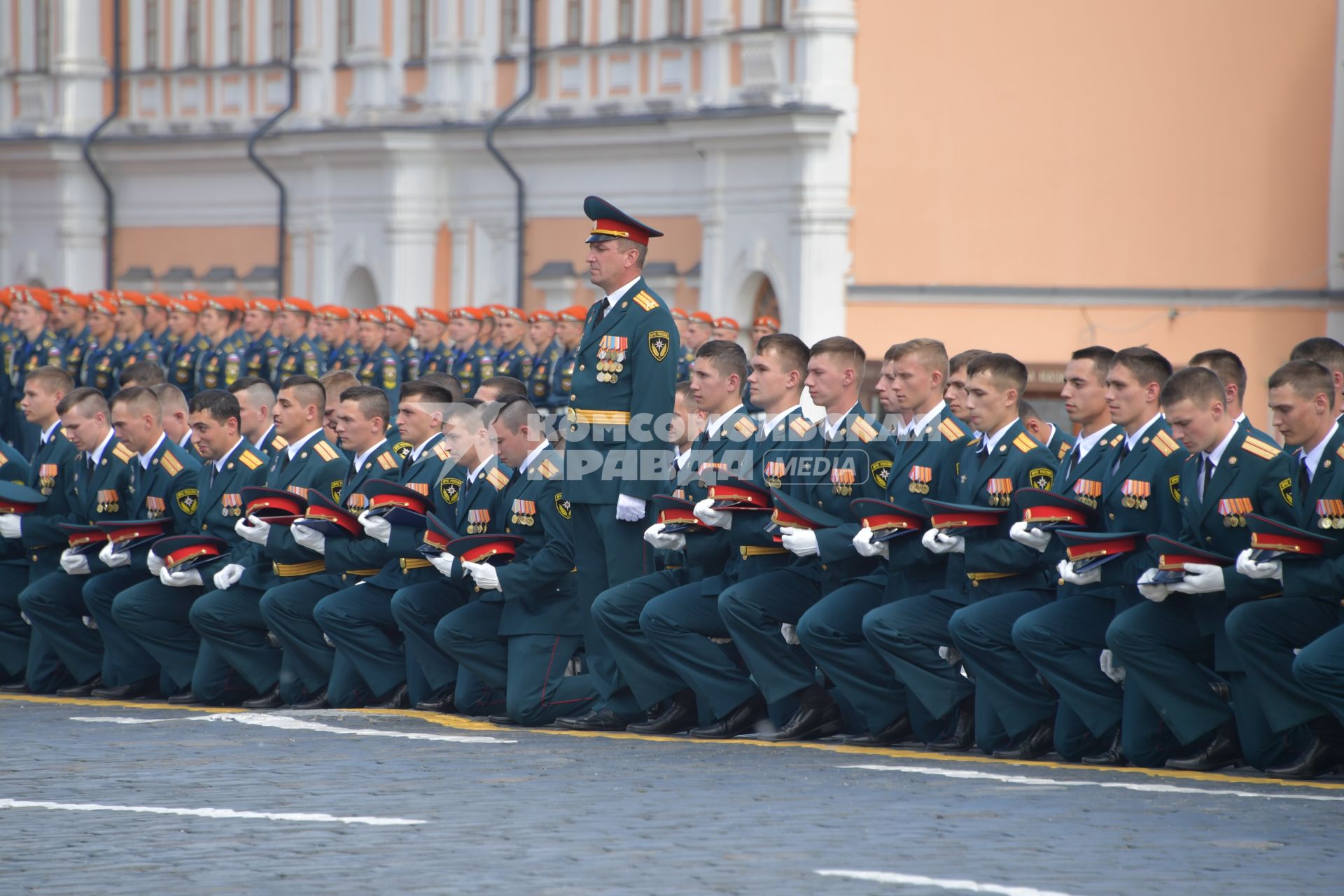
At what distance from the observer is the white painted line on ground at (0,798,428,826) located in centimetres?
812

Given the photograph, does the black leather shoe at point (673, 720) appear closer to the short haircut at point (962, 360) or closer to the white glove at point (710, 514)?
the white glove at point (710, 514)

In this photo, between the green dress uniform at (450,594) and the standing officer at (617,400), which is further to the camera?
the green dress uniform at (450,594)

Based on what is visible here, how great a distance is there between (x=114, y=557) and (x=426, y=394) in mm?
1911

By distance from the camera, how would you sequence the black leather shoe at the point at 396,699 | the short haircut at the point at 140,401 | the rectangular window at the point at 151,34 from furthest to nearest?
the rectangular window at the point at 151,34 → the short haircut at the point at 140,401 → the black leather shoe at the point at 396,699

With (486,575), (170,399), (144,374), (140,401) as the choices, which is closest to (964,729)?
(486,575)

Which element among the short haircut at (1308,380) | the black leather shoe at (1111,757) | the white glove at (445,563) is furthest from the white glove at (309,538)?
the short haircut at (1308,380)

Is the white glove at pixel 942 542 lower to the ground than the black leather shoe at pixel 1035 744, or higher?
higher

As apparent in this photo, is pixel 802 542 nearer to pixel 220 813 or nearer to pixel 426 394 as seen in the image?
pixel 426 394

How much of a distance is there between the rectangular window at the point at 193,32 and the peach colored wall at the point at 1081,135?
1471cm

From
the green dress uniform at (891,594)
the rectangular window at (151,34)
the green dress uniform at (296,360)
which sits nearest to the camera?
the green dress uniform at (891,594)

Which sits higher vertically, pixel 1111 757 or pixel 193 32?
pixel 193 32

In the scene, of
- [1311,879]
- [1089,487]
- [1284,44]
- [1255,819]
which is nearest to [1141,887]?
[1311,879]

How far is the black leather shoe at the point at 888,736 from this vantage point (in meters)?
10.5

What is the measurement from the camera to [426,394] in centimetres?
1216
